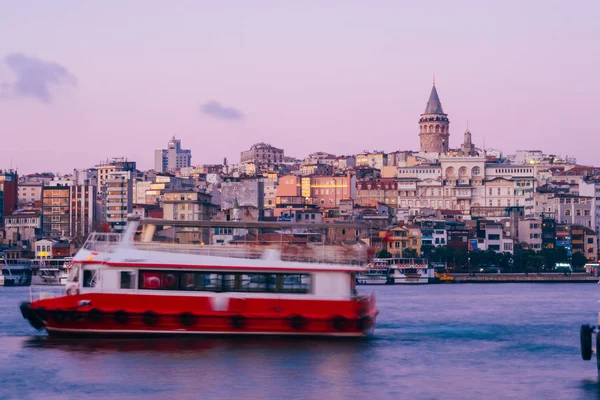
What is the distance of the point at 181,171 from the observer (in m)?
155

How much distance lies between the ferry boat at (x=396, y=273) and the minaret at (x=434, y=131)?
82.4 m

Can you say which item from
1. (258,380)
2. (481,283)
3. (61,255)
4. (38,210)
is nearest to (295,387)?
(258,380)

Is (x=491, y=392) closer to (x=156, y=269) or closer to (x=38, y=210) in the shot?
(x=156, y=269)

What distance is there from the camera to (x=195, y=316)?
26.3 meters

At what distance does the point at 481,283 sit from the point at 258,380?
195 ft

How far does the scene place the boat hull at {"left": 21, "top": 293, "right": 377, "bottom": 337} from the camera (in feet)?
85.9

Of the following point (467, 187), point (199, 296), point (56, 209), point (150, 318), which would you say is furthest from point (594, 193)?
point (150, 318)

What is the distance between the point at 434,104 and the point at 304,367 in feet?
473

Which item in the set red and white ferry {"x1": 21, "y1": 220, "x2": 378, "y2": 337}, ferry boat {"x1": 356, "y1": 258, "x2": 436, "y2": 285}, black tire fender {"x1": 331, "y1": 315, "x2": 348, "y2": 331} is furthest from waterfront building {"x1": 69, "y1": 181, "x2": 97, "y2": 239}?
black tire fender {"x1": 331, "y1": 315, "x2": 348, "y2": 331}

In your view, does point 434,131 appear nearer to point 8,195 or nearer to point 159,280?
point 8,195

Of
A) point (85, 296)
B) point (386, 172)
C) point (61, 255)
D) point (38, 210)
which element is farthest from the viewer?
point (386, 172)

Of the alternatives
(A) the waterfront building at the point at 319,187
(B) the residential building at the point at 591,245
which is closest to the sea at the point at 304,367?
(B) the residential building at the point at 591,245

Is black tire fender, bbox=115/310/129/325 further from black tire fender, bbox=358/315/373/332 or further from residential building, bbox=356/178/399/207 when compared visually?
residential building, bbox=356/178/399/207

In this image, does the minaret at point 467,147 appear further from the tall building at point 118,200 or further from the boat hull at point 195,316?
the boat hull at point 195,316
